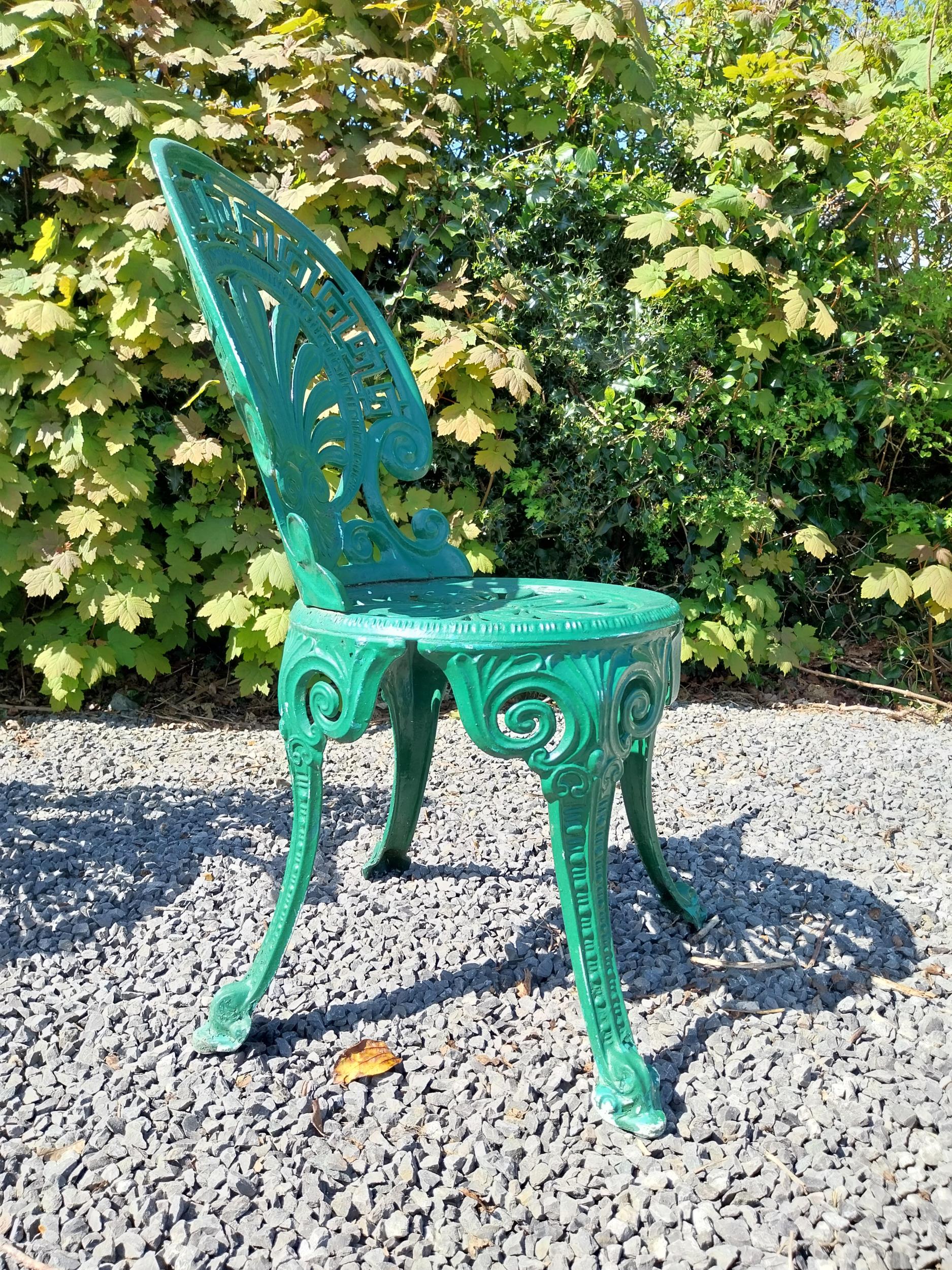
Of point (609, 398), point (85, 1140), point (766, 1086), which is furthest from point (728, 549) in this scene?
point (85, 1140)

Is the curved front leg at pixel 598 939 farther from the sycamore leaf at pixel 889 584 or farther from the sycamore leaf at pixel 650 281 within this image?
the sycamore leaf at pixel 889 584

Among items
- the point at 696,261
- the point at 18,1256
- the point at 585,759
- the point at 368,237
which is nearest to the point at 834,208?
the point at 696,261

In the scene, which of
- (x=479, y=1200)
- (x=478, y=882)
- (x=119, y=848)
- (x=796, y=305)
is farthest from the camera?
(x=796, y=305)

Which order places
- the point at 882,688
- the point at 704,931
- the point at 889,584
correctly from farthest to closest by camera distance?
1. the point at 882,688
2. the point at 889,584
3. the point at 704,931

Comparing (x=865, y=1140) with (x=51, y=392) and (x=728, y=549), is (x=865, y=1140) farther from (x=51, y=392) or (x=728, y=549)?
(x=51, y=392)

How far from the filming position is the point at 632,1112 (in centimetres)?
140

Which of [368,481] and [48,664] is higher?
[368,481]

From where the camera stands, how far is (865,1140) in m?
1.38

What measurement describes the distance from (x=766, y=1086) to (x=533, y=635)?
33.3 inches

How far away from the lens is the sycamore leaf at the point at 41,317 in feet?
10.2

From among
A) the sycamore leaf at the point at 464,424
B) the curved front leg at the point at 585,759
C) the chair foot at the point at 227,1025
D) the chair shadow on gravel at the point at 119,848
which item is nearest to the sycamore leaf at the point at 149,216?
the sycamore leaf at the point at 464,424

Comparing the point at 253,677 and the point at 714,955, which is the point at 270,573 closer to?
the point at 253,677

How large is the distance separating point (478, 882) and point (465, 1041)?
59 centimetres

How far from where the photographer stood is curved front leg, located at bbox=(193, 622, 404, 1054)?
1.52m
